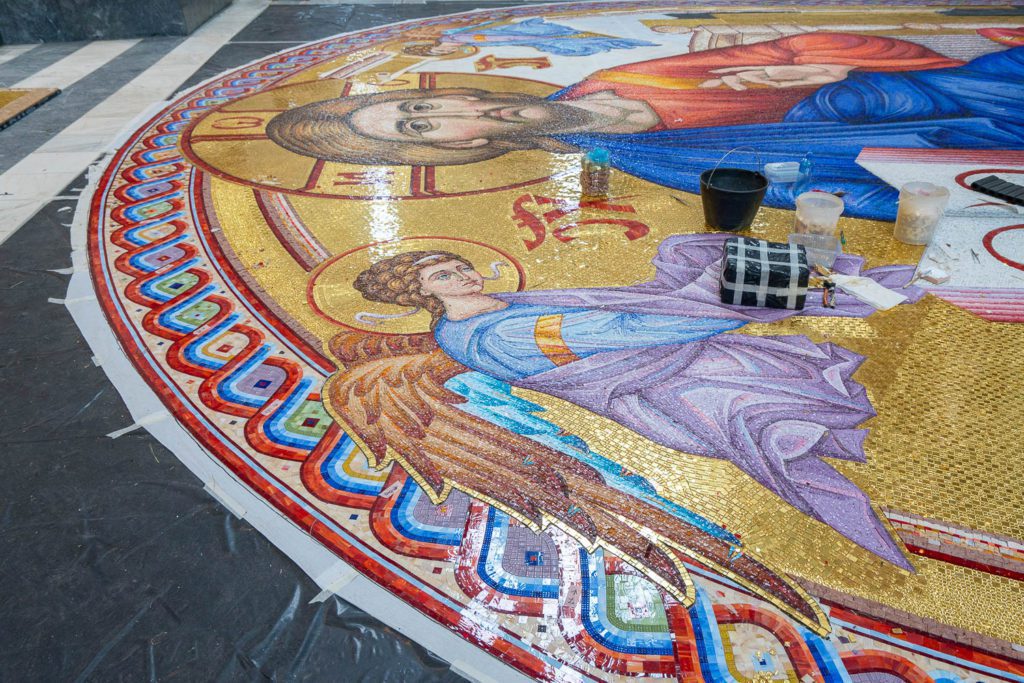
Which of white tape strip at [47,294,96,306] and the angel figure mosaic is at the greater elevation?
the angel figure mosaic

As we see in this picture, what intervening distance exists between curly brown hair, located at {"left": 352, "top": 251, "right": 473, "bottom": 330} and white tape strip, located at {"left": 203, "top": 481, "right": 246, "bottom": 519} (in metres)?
0.88

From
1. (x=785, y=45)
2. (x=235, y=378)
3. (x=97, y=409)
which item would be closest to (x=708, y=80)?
(x=785, y=45)

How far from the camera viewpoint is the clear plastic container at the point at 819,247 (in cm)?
276

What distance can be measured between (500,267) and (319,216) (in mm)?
1009

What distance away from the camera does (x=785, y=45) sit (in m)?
6.10

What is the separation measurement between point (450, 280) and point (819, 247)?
1.49m

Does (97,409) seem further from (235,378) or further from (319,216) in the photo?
(319,216)

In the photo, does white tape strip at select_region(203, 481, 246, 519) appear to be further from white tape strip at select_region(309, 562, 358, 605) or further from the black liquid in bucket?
the black liquid in bucket

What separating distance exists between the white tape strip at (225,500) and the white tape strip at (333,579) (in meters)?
0.31

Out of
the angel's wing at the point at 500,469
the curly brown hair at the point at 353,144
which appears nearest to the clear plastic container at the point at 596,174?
the curly brown hair at the point at 353,144

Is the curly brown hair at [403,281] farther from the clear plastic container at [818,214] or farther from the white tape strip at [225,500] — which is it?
the clear plastic container at [818,214]

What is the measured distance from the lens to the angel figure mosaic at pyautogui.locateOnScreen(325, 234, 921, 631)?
172cm

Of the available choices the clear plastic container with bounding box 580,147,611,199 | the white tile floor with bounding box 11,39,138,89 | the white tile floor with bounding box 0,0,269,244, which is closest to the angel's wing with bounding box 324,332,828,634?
the clear plastic container with bounding box 580,147,611,199

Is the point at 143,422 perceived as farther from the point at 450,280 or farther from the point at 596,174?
Result: the point at 596,174
